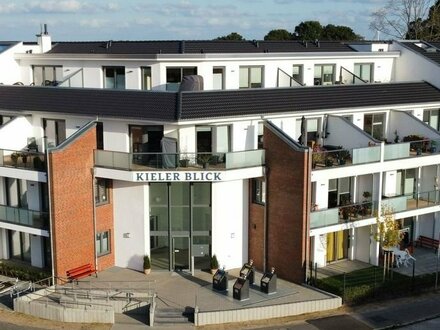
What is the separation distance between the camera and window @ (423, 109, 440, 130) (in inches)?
1474

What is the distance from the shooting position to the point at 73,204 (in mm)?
29609

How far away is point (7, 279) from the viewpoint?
30.7 meters

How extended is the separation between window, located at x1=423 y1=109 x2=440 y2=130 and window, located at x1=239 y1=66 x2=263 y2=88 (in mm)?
10004

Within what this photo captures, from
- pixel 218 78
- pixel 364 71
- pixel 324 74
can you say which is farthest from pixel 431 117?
pixel 218 78

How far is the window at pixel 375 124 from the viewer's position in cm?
3525

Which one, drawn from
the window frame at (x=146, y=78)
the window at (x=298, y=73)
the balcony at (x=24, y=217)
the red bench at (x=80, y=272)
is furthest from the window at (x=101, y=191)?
the window at (x=298, y=73)

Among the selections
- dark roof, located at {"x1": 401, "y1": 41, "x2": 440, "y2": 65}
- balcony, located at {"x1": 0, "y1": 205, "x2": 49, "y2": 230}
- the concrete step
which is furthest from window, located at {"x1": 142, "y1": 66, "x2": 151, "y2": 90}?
dark roof, located at {"x1": 401, "y1": 41, "x2": 440, "y2": 65}

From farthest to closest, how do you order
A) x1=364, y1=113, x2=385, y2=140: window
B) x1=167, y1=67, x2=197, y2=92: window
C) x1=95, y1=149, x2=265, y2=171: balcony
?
x1=364, y1=113, x2=385, y2=140: window, x1=167, y1=67, x2=197, y2=92: window, x1=95, y1=149, x2=265, y2=171: balcony

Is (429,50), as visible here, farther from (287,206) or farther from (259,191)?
(287,206)

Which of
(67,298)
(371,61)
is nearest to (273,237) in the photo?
(67,298)

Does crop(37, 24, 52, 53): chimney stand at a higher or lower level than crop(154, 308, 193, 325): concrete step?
higher

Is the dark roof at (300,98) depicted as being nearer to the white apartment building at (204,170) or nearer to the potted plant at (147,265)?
the white apartment building at (204,170)

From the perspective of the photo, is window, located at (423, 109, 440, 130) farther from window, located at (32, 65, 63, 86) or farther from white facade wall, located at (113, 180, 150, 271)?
window, located at (32, 65, 63, 86)

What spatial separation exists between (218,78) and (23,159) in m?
11.3
